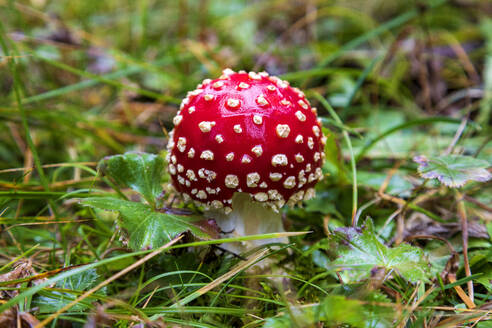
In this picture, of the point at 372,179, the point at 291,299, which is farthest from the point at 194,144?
the point at 372,179

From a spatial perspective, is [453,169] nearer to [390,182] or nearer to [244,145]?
[390,182]

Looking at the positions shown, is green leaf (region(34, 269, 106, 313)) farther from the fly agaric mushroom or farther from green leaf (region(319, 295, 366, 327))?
green leaf (region(319, 295, 366, 327))

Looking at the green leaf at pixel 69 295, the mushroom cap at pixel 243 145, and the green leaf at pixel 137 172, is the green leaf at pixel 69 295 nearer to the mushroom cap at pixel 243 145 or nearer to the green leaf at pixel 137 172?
the green leaf at pixel 137 172

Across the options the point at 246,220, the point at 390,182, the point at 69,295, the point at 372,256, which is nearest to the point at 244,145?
the point at 246,220

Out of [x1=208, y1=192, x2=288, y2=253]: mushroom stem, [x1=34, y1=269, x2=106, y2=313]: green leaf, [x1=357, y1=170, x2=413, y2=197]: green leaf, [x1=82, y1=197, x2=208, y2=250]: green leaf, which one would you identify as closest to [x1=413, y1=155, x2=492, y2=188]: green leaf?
[x1=357, y1=170, x2=413, y2=197]: green leaf

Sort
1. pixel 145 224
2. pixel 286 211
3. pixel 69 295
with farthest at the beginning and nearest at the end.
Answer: pixel 286 211, pixel 145 224, pixel 69 295
